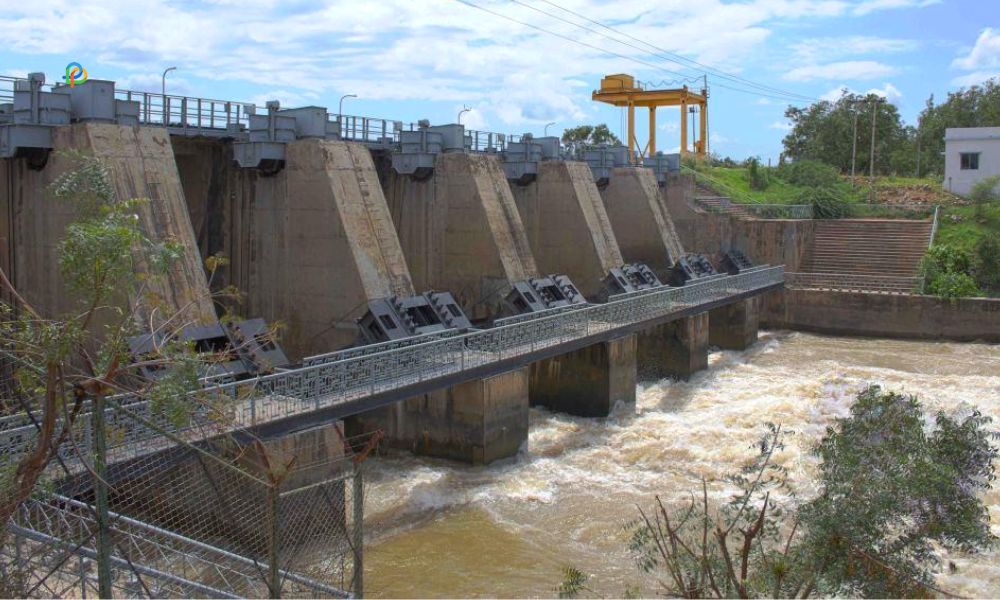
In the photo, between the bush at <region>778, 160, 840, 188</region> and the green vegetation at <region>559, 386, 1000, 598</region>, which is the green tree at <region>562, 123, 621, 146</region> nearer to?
the bush at <region>778, 160, 840, 188</region>

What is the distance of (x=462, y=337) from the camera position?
1689 centimetres

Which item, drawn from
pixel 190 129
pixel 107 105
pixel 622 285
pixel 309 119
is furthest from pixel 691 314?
pixel 107 105

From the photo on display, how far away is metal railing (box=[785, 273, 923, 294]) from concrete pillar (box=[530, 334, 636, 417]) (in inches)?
622

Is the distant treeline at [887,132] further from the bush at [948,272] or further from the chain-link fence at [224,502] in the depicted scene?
the chain-link fence at [224,502]

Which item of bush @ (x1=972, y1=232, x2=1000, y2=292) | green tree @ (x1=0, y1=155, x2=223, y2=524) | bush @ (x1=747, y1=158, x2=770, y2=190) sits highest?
bush @ (x1=747, y1=158, x2=770, y2=190)

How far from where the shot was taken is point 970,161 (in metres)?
44.8

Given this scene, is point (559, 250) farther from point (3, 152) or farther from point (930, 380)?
point (3, 152)

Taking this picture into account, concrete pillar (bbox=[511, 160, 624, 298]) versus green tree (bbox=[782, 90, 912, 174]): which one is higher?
green tree (bbox=[782, 90, 912, 174])

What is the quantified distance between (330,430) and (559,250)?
1551 cm

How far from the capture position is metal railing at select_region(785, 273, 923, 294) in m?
35.3

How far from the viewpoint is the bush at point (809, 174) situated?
47.8 meters

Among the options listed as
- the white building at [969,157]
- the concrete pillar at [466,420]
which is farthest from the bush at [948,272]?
the concrete pillar at [466,420]

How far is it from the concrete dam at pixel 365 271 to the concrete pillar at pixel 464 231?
5 cm

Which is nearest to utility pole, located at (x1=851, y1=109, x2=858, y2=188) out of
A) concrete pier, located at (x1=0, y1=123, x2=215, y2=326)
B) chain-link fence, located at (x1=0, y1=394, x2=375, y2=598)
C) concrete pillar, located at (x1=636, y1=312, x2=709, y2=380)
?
concrete pillar, located at (x1=636, y1=312, x2=709, y2=380)
